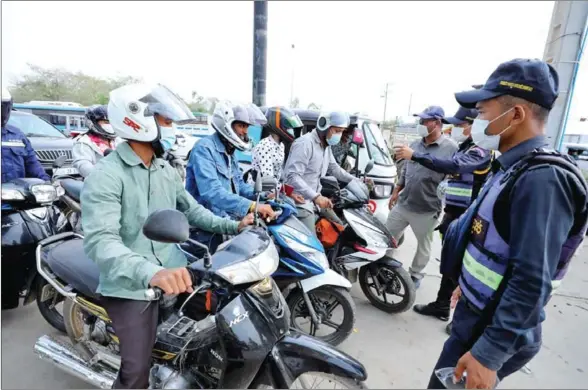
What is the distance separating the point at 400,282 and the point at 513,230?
208 centimetres

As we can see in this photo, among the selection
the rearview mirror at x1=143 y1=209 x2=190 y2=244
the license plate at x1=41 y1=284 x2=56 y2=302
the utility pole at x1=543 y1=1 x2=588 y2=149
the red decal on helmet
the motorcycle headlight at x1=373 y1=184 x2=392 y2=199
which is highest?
the utility pole at x1=543 y1=1 x2=588 y2=149

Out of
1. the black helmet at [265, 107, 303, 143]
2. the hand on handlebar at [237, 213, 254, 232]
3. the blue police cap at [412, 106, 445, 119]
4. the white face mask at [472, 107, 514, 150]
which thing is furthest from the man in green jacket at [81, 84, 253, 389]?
the black helmet at [265, 107, 303, 143]

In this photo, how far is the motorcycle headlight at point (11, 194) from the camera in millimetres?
2547

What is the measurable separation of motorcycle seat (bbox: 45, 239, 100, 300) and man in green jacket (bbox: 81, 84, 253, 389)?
228 mm

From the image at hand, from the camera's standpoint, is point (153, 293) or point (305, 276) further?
point (305, 276)

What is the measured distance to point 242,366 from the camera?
1475 mm

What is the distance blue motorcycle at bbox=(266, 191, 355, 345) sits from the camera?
217 centimetres

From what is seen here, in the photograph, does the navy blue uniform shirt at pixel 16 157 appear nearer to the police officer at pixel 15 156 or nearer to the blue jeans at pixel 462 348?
the police officer at pixel 15 156

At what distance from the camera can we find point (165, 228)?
1172 millimetres

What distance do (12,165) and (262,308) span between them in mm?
3250

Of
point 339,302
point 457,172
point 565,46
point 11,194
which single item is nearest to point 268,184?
point 339,302

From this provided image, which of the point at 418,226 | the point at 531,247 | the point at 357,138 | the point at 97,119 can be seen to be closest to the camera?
the point at 531,247

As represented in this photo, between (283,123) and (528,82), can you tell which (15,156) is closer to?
(283,123)

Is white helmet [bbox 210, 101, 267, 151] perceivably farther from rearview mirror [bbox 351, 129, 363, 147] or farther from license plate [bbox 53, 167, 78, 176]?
rearview mirror [bbox 351, 129, 363, 147]
